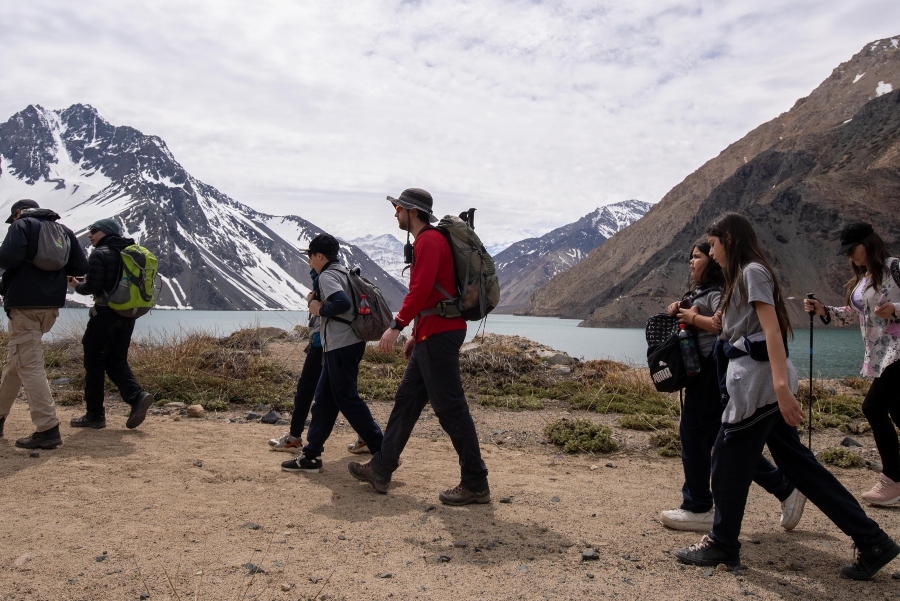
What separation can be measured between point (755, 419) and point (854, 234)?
2.06 meters

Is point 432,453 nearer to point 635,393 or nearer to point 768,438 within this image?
point 768,438

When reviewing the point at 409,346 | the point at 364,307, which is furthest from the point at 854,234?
the point at 364,307

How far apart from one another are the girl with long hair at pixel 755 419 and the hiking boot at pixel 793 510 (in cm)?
65

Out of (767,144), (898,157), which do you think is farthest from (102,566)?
(767,144)

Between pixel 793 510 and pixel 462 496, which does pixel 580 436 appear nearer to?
pixel 462 496

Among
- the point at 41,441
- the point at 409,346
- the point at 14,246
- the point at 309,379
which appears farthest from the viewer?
the point at 309,379

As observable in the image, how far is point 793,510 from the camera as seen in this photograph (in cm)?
387

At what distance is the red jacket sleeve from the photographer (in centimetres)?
404

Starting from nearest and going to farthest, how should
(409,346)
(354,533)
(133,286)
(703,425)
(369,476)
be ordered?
(354,533) < (703,425) < (409,346) < (369,476) < (133,286)

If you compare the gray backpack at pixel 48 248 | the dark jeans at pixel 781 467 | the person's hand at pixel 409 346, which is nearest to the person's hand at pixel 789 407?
the dark jeans at pixel 781 467

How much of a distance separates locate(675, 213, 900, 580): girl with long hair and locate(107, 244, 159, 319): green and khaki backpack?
4.81 m

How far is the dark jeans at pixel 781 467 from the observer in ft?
10.2

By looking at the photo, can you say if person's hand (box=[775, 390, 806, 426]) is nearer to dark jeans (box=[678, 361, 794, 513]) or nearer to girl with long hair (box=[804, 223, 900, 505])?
dark jeans (box=[678, 361, 794, 513])

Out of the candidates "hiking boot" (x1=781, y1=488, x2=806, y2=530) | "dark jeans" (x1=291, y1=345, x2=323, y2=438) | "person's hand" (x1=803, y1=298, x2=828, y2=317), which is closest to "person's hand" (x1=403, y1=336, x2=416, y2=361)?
"dark jeans" (x1=291, y1=345, x2=323, y2=438)
